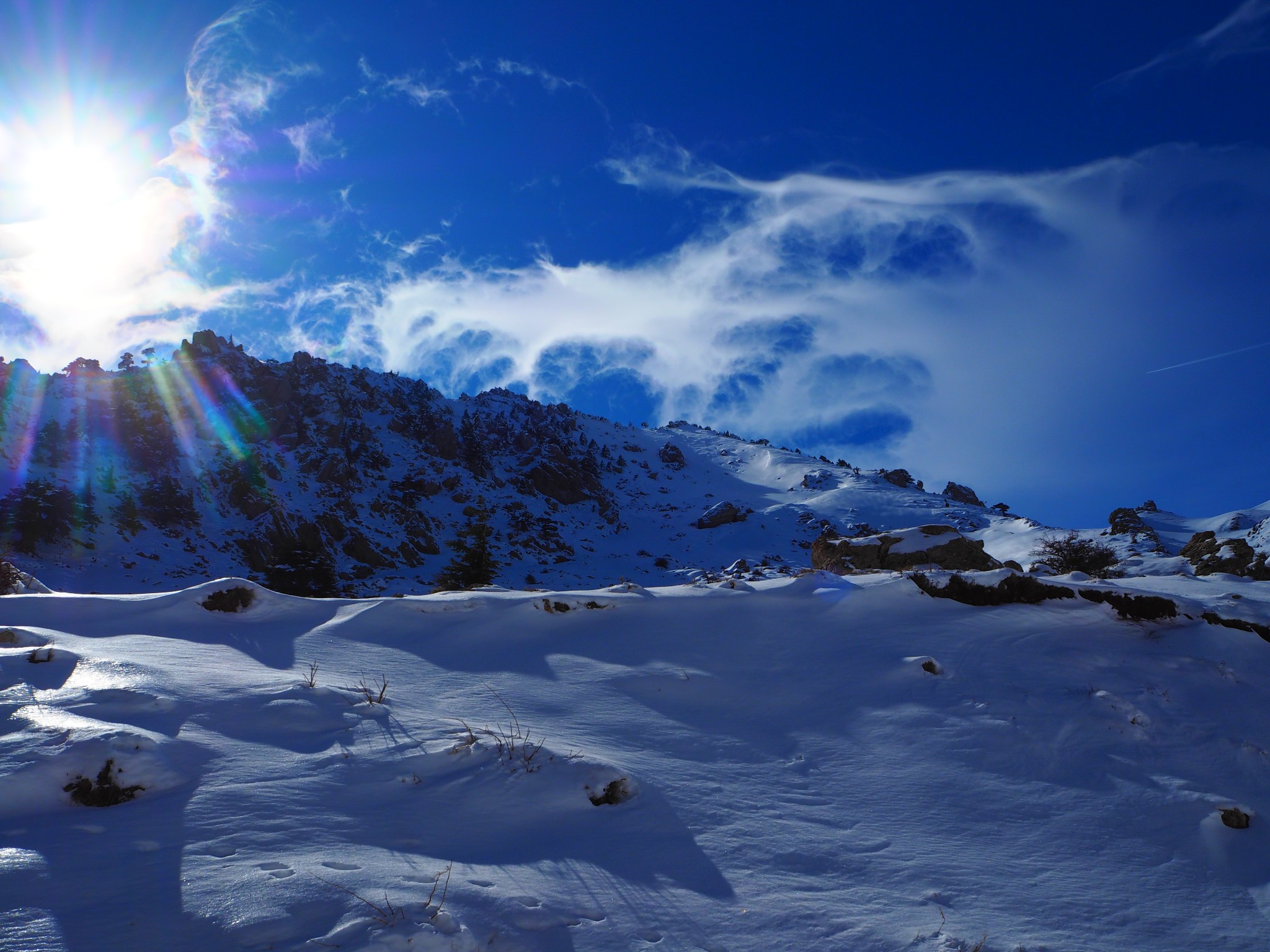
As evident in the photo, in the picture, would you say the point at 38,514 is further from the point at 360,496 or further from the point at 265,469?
the point at 360,496

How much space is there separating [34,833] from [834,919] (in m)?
3.86

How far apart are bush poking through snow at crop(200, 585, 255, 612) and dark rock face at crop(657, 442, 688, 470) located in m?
85.0

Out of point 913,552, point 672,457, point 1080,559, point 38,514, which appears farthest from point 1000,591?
point 672,457

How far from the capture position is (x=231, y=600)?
8094 millimetres

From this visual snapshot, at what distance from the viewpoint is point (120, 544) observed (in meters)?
34.7

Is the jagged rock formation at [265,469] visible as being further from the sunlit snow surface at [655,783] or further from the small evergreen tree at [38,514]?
the sunlit snow surface at [655,783]

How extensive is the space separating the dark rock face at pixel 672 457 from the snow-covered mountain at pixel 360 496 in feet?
5.06

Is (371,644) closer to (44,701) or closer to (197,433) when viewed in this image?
(44,701)

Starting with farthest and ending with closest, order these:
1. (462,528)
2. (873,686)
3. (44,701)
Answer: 1. (462,528)
2. (873,686)
3. (44,701)

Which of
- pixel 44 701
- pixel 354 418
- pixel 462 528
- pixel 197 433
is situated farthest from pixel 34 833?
pixel 354 418

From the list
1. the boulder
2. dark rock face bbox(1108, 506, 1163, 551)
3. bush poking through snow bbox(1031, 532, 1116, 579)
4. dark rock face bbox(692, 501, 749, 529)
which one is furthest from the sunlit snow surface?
the boulder

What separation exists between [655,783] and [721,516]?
6352 cm

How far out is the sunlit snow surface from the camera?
→ 9.17 ft

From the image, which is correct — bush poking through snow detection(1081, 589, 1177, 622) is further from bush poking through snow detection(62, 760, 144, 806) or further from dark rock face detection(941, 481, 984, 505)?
dark rock face detection(941, 481, 984, 505)
